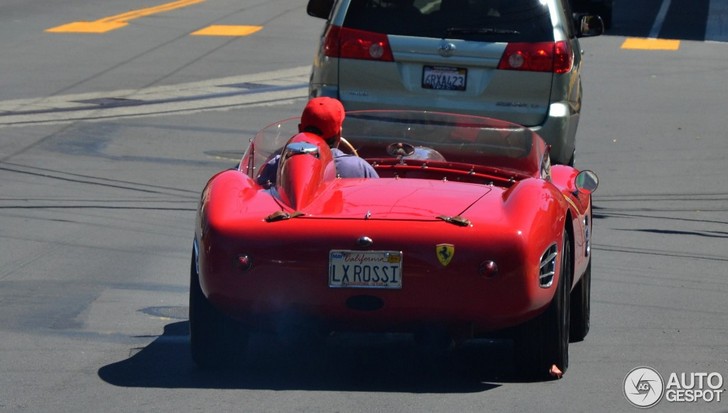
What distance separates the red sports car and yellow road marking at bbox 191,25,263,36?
18137 mm

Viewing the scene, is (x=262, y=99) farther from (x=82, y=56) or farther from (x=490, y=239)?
(x=490, y=239)

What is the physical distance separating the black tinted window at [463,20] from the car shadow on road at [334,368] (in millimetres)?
4465

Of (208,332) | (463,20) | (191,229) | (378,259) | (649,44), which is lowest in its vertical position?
(649,44)

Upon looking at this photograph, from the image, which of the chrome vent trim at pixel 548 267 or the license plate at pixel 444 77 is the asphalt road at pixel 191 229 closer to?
the chrome vent trim at pixel 548 267

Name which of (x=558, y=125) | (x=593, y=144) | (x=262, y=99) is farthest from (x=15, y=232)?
(x=262, y=99)

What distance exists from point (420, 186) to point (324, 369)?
0.93 metres

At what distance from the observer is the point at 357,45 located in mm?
11266

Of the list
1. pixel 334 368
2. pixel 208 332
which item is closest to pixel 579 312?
pixel 334 368

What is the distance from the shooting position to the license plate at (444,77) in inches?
442

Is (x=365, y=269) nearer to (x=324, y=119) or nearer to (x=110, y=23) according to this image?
(x=324, y=119)

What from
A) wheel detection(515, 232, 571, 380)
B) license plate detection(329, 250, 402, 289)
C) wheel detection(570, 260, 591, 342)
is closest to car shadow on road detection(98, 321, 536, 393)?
wheel detection(515, 232, 571, 380)

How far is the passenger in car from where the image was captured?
6.87m

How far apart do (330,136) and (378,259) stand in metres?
1.22

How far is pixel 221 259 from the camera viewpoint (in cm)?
602
